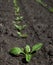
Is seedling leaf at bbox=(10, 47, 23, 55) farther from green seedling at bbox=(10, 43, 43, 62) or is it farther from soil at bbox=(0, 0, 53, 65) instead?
soil at bbox=(0, 0, 53, 65)

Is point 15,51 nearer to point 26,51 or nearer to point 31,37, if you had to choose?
point 26,51

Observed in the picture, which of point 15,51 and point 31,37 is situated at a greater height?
point 15,51

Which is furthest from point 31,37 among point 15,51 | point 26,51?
point 15,51

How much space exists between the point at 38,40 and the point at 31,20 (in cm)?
176

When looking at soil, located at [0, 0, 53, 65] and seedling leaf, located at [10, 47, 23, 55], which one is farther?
seedling leaf, located at [10, 47, 23, 55]

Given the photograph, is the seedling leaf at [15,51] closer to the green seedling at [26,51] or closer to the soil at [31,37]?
the green seedling at [26,51]

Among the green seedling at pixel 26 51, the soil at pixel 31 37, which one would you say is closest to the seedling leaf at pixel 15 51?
the green seedling at pixel 26 51

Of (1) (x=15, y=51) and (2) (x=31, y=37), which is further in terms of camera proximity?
(2) (x=31, y=37)

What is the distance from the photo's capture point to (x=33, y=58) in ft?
13.8

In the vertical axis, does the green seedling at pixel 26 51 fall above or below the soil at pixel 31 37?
above

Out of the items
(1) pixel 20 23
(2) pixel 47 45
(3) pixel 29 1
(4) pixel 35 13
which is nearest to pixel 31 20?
(1) pixel 20 23

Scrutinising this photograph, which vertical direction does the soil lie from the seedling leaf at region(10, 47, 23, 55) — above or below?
below

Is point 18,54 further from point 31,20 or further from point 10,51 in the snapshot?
point 31,20

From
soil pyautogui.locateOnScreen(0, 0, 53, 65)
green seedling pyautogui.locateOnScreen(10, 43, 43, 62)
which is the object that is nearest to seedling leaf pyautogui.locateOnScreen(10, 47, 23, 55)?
green seedling pyautogui.locateOnScreen(10, 43, 43, 62)
